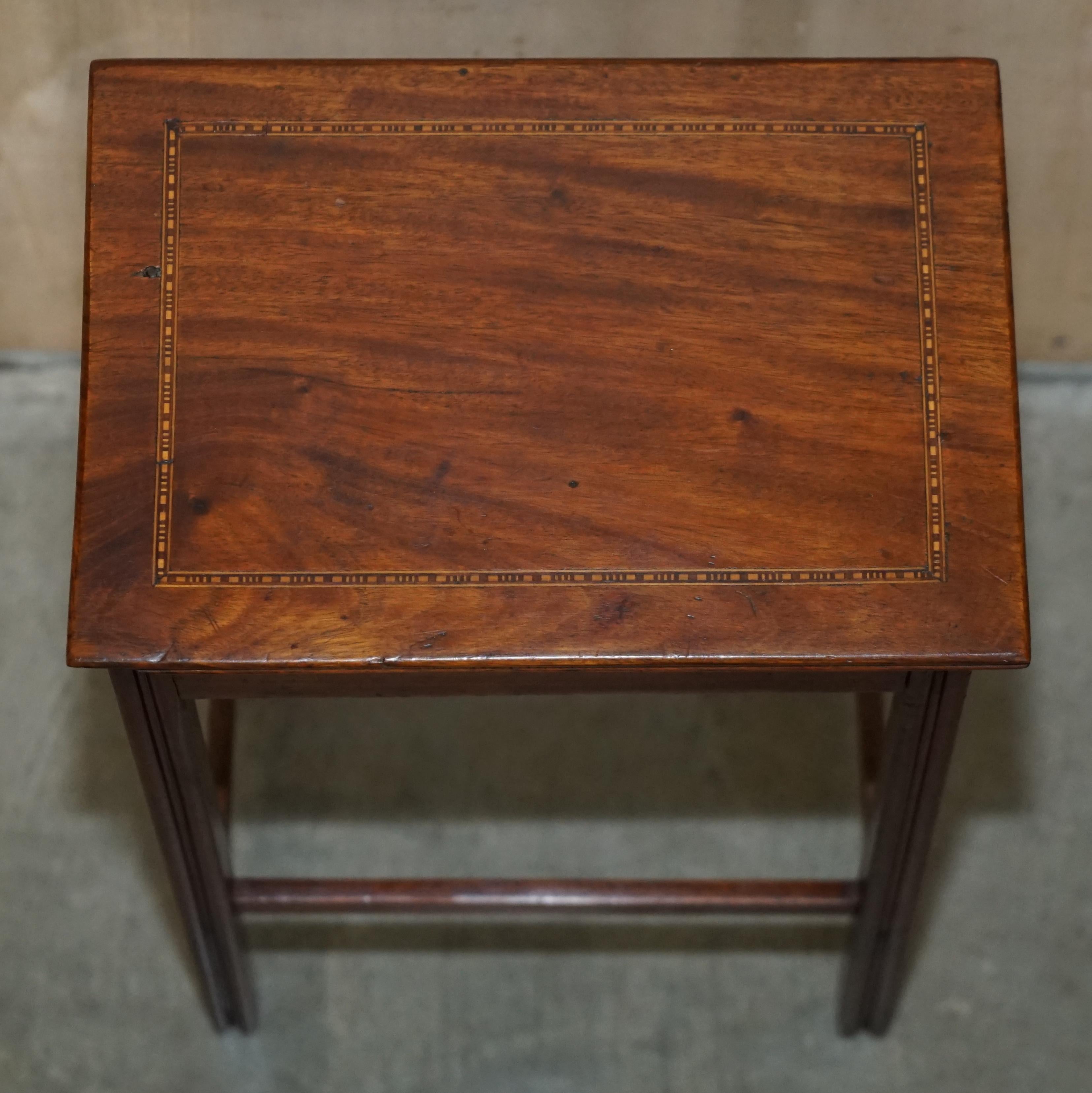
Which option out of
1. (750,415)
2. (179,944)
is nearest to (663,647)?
(750,415)

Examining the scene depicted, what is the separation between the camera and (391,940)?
2.20 meters

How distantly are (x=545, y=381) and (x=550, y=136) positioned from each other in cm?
27

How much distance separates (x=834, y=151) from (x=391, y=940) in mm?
1341

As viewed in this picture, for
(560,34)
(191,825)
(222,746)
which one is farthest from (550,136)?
(222,746)

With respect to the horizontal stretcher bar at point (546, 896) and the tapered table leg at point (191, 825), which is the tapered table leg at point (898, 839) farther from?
the tapered table leg at point (191, 825)

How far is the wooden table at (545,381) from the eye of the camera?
4.67 feet

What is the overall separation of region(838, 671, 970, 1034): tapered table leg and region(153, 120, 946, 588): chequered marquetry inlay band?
22cm

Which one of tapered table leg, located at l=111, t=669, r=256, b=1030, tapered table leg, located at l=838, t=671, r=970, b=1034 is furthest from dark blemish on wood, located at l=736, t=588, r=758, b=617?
tapered table leg, located at l=111, t=669, r=256, b=1030

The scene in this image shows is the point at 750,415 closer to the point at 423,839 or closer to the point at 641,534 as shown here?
the point at 641,534

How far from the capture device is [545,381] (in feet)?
4.79

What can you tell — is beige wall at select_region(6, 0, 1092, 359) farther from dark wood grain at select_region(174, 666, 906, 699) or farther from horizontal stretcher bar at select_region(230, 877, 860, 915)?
horizontal stretcher bar at select_region(230, 877, 860, 915)

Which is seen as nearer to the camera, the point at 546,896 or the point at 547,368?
the point at 547,368

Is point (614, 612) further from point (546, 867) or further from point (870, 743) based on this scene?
point (546, 867)

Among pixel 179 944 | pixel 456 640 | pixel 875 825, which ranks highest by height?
pixel 456 640
